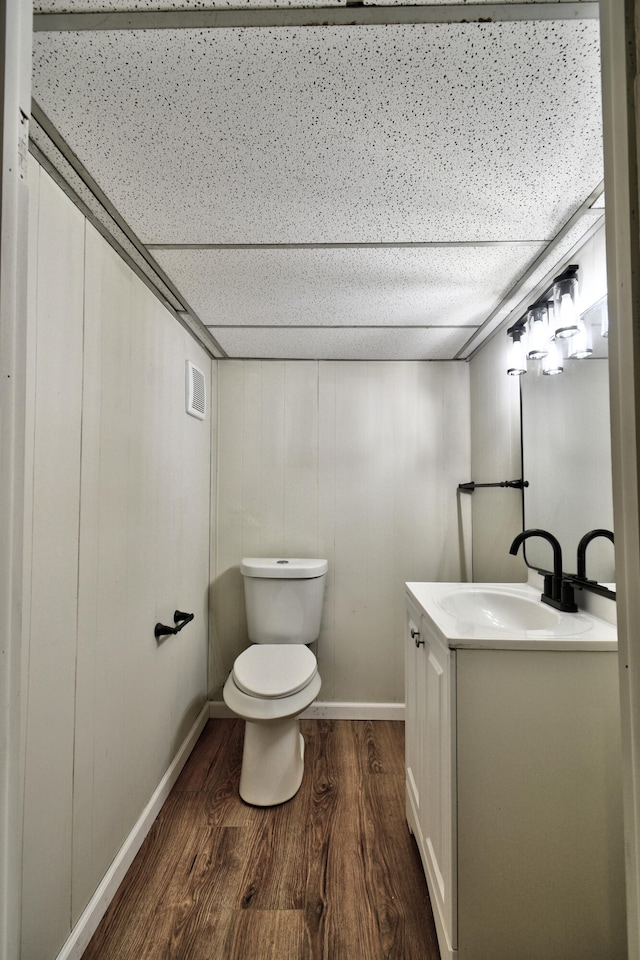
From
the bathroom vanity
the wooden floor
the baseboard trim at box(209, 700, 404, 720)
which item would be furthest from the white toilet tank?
the bathroom vanity

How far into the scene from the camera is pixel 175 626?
1750 millimetres

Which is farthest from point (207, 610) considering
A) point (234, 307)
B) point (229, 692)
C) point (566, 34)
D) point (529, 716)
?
point (566, 34)

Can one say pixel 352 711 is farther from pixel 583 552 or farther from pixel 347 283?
pixel 347 283

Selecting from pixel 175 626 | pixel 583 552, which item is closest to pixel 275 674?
pixel 175 626

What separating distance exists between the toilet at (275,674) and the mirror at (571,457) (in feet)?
3.47

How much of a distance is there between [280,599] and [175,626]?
0.55 metres

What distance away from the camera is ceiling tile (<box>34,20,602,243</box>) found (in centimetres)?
72

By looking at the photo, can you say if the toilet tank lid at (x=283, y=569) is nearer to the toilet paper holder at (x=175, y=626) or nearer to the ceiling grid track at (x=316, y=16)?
the toilet paper holder at (x=175, y=626)

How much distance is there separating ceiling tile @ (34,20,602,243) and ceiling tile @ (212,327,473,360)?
2.57 ft

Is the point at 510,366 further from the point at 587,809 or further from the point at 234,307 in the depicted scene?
the point at 587,809

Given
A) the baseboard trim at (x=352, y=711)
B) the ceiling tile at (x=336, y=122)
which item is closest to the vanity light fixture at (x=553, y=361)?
the ceiling tile at (x=336, y=122)

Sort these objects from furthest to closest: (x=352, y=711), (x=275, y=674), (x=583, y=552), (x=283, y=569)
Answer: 1. (x=352, y=711)
2. (x=283, y=569)
3. (x=275, y=674)
4. (x=583, y=552)

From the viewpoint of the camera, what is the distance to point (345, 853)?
144cm

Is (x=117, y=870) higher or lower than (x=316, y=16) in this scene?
lower
